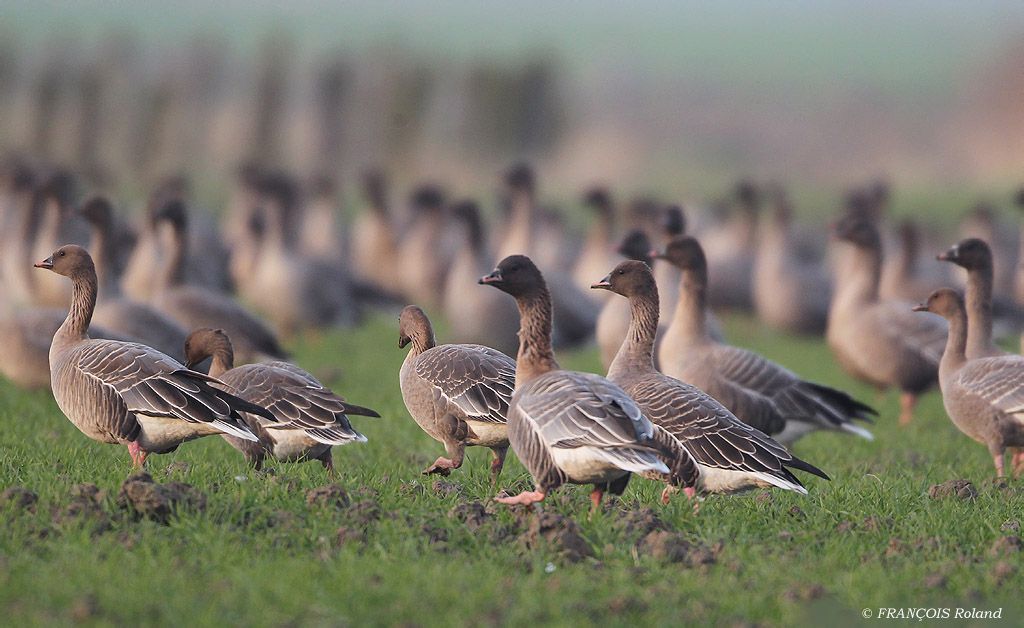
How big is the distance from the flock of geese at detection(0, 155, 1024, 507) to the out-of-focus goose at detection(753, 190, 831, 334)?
1.7 inches

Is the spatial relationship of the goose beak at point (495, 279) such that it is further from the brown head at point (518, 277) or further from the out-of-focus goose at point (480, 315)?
the out-of-focus goose at point (480, 315)

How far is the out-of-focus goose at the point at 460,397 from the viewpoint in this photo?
873 cm

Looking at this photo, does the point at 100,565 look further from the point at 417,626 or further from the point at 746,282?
the point at 746,282

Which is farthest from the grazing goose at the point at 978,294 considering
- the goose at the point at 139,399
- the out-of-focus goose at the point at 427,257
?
the out-of-focus goose at the point at 427,257

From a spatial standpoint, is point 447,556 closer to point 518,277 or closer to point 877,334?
point 518,277

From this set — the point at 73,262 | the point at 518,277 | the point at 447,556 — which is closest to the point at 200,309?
the point at 73,262

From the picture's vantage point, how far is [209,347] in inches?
390

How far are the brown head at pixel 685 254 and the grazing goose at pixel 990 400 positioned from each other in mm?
2471

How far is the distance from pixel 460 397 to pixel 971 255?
5.71 meters

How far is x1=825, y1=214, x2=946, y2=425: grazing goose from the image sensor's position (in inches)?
578

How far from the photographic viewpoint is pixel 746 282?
1046 inches

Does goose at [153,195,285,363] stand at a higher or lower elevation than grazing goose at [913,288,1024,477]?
lower

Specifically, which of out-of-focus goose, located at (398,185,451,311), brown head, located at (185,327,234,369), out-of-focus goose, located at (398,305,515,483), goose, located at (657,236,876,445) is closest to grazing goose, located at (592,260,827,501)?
out-of-focus goose, located at (398,305,515,483)

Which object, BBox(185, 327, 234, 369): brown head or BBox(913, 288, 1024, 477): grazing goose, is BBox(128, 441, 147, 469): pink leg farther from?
BBox(913, 288, 1024, 477): grazing goose
